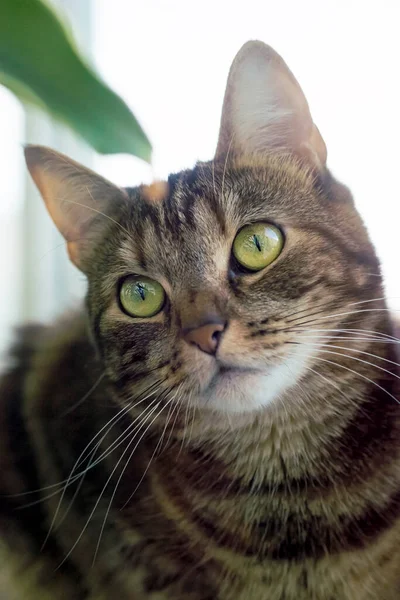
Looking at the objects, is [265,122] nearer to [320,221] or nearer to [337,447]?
[320,221]

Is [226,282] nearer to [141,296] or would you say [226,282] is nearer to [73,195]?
[141,296]

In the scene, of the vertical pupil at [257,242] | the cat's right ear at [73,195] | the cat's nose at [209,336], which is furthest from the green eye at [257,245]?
the cat's right ear at [73,195]

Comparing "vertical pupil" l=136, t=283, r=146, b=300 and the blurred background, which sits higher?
the blurred background

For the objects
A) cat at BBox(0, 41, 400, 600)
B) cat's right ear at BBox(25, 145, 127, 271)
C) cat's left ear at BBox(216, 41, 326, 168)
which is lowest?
cat at BBox(0, 41, 400, 600)

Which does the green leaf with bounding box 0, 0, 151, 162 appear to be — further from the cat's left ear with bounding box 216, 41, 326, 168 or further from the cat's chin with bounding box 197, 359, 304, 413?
the cat's chin with bounding box 197, 359, 304, 413

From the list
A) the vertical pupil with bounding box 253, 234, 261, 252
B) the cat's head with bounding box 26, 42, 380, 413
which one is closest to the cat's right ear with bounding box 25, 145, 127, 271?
the cat's head with bounding box 26, 42, 380, 413

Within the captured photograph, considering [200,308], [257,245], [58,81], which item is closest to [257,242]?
[257,245]

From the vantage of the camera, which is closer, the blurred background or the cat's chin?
the cat's chin
